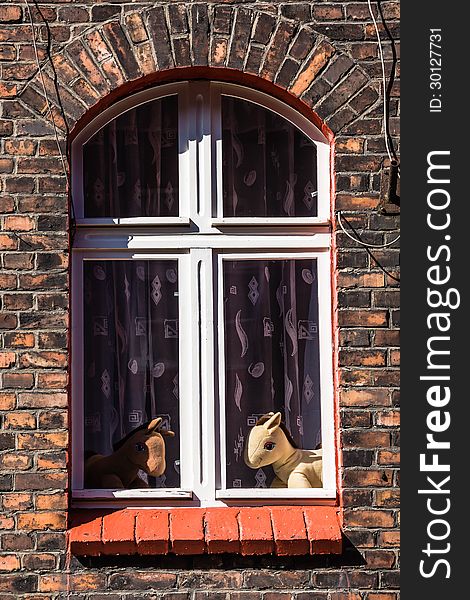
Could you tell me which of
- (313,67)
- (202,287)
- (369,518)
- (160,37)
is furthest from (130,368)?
(313,67)

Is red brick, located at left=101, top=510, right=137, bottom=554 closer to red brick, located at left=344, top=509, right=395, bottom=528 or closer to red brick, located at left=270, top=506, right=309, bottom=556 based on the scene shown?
red brick, located at left=270, top=506, right=309, bottom=556

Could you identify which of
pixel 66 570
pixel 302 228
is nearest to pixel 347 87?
pixel 302 228

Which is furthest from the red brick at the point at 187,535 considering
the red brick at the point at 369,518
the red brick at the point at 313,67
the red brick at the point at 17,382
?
the red brick at the point at 313,67

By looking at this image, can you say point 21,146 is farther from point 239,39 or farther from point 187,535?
point 187,535

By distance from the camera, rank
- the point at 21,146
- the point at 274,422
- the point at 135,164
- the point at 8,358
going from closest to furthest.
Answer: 1. the point at 8,358
2. the point at 21,146
3. the point at 274,422
4. the point at 135,164

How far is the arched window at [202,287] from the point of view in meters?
5.55

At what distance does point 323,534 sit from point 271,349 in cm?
94

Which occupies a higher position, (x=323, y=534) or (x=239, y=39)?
(x=239, y=39)

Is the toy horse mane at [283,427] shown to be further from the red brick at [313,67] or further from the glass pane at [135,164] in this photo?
the red brick at [313,67]

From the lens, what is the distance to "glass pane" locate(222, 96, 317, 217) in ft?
18.7

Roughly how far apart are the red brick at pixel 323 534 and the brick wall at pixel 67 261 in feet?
0.24

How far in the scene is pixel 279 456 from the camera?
18.2 ft

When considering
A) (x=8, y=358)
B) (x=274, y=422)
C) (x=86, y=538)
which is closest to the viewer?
(x=86, y=538)

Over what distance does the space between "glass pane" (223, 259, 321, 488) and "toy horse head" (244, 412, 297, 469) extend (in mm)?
21
